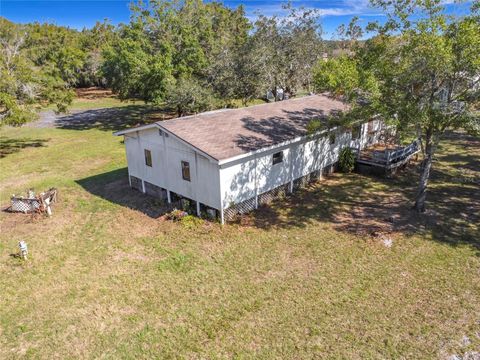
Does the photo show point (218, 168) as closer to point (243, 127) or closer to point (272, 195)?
point (243, 127)

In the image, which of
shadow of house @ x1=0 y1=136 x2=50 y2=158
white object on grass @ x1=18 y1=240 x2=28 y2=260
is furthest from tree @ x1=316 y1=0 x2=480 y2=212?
shadow of house @ x1=0 y1=136 x2=50 y2=158

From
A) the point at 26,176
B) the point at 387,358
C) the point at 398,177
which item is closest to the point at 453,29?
the point at 398,177

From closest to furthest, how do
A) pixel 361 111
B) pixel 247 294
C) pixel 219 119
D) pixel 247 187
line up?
pixel 247 294, pixel 361 111, pixel 247 187, pixel 219 119

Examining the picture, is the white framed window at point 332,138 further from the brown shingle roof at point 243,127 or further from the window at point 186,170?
the window at point 186,170

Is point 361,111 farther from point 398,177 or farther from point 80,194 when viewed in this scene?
point 80,194

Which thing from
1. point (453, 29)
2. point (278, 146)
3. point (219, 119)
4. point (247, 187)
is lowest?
point (247, 187)
